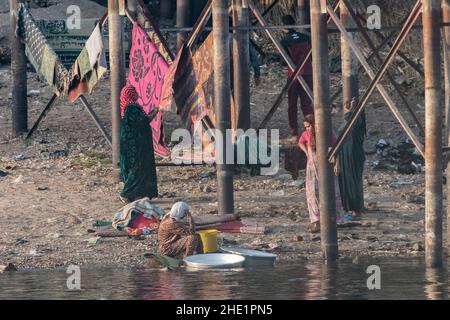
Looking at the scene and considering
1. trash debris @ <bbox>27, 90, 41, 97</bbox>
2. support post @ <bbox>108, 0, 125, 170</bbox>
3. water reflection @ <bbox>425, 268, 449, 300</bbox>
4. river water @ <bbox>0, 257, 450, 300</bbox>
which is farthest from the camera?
trash debris @ <bbox>27, 90, 41, 97</bbox>

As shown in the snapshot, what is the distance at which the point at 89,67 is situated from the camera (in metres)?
18.3

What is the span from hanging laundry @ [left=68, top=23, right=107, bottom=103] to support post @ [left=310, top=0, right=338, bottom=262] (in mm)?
4469

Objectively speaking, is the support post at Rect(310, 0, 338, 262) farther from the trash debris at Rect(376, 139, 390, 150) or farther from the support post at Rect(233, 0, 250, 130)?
the trash debris at Rect(376, 139, 390, 150)

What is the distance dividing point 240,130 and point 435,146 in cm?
495

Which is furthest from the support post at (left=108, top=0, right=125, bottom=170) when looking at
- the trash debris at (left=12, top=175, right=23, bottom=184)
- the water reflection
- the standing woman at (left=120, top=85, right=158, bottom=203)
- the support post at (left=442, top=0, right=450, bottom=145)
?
the water reflection

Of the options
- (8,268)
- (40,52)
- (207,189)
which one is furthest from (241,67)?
(8,268)

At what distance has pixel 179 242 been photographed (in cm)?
1458

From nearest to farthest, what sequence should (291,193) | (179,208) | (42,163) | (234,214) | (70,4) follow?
(179,208), (234,214), (291,193), (42,163), (70,4)

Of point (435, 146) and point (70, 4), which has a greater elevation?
point (70, 4)

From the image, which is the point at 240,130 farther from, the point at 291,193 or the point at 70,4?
the point at 70,4

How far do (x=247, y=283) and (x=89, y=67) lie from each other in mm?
5359

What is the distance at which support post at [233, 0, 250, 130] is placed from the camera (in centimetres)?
1833

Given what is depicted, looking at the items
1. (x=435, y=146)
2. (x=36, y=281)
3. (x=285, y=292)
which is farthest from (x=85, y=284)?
(x=435, y=146)

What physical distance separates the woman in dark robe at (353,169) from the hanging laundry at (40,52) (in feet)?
14.2
